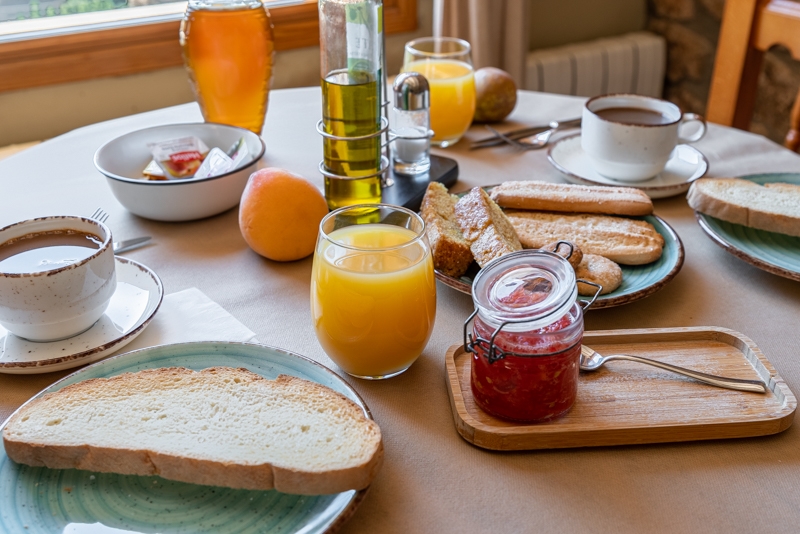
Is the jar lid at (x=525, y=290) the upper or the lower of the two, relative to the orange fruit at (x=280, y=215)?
upper

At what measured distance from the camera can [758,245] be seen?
1065 mm

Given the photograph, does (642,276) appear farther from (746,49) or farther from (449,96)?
(746,49)

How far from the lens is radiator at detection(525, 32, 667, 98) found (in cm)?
282

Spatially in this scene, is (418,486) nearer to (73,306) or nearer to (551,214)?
(73,306)

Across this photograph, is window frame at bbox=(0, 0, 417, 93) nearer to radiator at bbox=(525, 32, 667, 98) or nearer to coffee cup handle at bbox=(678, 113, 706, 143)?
radiator at bbox=(525, 32, 667, 98)

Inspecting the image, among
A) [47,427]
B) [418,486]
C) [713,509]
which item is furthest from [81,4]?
[713,509]

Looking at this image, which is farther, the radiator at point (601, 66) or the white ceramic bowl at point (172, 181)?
the radiator at point (601, 66)

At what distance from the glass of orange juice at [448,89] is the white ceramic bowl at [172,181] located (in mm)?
378

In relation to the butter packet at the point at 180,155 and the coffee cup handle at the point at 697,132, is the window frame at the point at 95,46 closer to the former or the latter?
the butter packet at the point at 180,155

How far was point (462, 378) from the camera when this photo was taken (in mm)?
787

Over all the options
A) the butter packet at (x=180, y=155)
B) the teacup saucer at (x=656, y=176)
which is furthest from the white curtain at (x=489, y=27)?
the butter packet at (x=180, y=155)

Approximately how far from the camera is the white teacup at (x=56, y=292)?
2.58 feet

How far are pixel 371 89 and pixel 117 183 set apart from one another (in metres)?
0.43

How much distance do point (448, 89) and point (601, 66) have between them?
5.65ft
